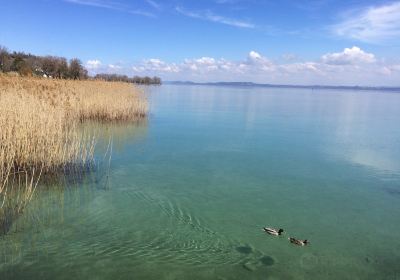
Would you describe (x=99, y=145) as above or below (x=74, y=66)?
below

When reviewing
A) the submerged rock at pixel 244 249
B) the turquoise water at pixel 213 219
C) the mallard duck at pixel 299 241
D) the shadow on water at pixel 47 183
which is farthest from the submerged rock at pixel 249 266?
the shadow on water at pixel 47 183

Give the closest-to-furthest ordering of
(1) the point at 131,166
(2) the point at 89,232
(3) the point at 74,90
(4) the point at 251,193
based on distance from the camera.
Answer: (2) the point at 89,232 → (4) the point at 251,193 → (1) the point at 131,166 → (3) the point at 74,90

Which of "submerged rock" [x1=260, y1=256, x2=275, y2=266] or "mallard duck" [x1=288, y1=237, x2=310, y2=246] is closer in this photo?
"submerged rock" [x1=260, y1=256, x2=275, y2=266]

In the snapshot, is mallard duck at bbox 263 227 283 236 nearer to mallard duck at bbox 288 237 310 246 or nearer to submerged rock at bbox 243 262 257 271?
mallard duck at bbox 288 237 310 246

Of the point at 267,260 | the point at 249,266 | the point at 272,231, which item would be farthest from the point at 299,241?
the point at 249,266

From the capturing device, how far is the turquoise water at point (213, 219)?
12.6 feet

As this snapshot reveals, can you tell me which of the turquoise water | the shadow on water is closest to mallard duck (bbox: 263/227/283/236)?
the turquoise water

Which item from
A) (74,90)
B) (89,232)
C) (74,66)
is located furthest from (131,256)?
(74,66)

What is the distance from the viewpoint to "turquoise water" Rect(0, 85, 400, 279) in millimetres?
3842

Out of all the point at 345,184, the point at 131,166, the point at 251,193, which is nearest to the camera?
the point at 251,193

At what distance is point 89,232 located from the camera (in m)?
4.52

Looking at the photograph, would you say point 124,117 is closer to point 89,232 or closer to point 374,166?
point 374,166

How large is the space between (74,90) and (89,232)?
9918mm

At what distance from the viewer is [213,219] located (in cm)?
514
